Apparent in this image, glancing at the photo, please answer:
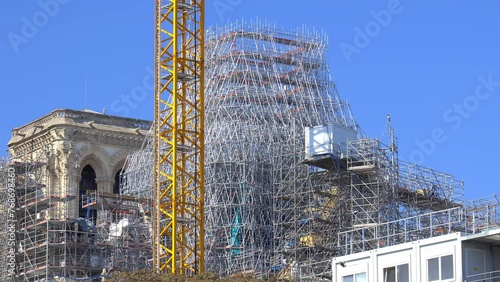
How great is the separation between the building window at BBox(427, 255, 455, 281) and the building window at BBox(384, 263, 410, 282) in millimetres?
1385

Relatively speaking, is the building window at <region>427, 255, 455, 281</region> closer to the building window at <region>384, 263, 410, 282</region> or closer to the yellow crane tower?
the building window at <region>384, 263, 410, 282</region>

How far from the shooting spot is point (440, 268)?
5712 centimetres

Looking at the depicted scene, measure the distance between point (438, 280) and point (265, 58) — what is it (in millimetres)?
63931

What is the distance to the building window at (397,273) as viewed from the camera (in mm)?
58969

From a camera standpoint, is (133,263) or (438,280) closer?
(438,280)

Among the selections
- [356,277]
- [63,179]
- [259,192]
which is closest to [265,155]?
[259,192]

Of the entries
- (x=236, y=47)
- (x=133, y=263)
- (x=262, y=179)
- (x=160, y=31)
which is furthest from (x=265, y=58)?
(x=160, y=31)

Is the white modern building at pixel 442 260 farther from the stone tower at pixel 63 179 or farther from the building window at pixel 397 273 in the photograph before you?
the stone tower at pixel 63 179

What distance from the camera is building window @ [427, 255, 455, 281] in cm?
5678

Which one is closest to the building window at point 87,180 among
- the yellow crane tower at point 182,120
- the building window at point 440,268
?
the yellow crane tower at point 182,120

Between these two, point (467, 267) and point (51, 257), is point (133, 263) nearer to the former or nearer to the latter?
point (51, 257)

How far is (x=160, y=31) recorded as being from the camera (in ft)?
282

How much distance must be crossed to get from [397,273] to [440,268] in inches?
105

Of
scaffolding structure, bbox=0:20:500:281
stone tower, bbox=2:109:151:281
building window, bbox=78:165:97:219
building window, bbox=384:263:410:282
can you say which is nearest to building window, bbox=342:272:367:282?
building window, bbox=384:263:410:282
